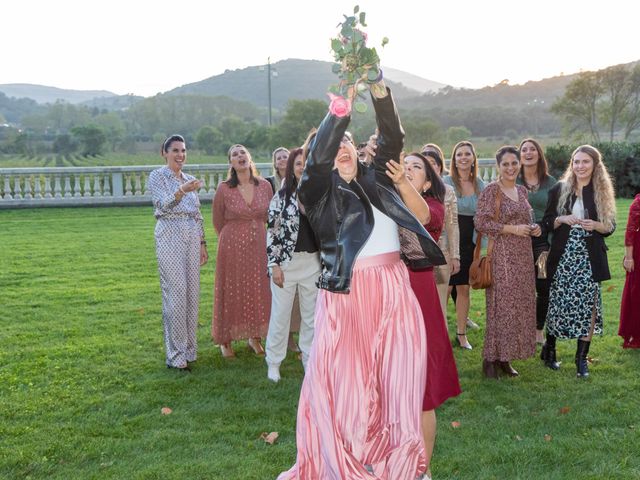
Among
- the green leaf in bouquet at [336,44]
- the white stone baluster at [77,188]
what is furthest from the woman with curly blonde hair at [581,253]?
the white stone baluster at [77,188]

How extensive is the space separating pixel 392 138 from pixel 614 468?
240 centimetres

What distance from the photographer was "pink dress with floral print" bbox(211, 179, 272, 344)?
696 centimetres

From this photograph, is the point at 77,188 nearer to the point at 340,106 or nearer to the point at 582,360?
the point at 582,360

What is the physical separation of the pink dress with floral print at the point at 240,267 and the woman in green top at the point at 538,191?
262 cm

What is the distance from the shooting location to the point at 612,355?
6.79m

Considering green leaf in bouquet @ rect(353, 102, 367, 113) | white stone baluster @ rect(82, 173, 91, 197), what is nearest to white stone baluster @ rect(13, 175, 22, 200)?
white stone baluster @ rect(82, 173, 91, 197)

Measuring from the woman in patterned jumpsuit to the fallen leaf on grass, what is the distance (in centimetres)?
181

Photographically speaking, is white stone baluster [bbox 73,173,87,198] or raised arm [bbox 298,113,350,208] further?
white stone baluster [bbox 73,173,87,198]

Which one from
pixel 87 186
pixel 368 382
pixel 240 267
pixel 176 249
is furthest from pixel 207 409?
pixel 87 186

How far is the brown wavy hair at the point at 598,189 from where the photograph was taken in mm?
6188

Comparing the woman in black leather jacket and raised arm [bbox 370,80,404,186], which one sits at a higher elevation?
raised arm [bbox 370,80,404,186]

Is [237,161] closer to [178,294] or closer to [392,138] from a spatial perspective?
[178,294]

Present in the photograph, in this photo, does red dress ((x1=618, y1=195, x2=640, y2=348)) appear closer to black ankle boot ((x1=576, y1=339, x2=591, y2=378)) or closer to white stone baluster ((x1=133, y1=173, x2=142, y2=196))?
black ankle boot ((x1=576, y1=339, x2=591, y2=378))

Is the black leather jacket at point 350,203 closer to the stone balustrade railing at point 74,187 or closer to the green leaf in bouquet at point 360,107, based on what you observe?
the green leaf in bouquet at point 360,107
